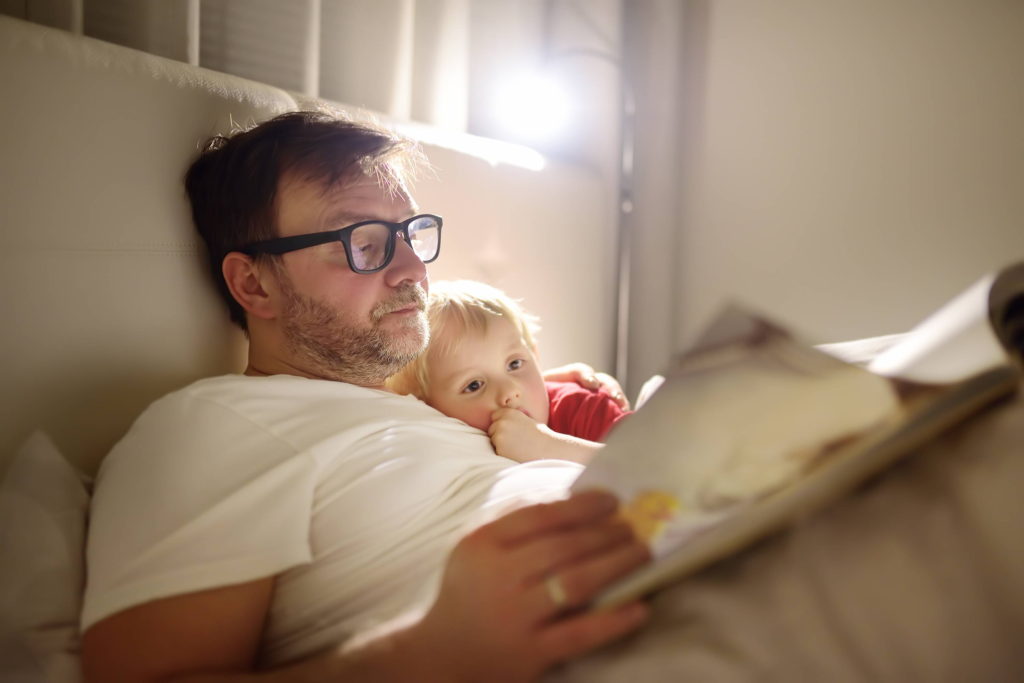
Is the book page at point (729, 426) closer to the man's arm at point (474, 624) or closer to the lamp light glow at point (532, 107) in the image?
the man's arm at point (474, 624)

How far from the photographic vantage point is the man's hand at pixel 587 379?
162 cm

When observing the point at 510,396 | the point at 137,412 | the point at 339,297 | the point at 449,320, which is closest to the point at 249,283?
the point at 339,297

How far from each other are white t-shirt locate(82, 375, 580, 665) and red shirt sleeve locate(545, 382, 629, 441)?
1.51 ft

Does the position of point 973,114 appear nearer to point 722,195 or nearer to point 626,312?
point 722,195

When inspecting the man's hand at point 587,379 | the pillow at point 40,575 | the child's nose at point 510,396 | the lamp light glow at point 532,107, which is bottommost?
the pillow at point 40,575

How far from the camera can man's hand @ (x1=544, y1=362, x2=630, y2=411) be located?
5.31ft

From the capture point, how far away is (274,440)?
2.91 feet

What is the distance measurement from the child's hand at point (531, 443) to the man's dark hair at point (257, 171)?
1.68ft

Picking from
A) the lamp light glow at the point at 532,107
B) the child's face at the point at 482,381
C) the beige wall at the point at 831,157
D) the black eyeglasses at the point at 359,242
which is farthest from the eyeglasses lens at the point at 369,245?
the beige wall at the point at 831,157

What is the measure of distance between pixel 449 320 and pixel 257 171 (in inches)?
17.8

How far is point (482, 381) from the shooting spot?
1.43 m

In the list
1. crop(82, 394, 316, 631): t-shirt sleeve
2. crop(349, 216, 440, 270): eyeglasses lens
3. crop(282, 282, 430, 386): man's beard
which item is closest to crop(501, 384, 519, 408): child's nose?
crop(282, 282, 430, 386): man's beard

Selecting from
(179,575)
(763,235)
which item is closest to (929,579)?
(179,575)

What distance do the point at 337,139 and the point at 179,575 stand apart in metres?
0.77
